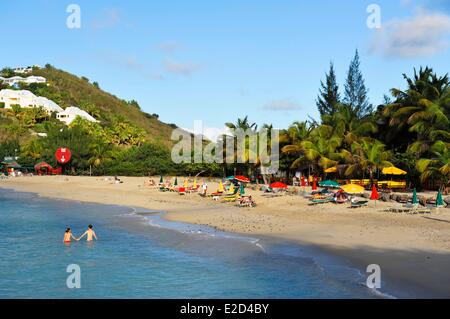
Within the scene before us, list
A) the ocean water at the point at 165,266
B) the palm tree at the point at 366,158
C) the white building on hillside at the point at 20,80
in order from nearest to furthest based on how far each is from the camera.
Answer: the ocean water at the point at 165,266 < the palm tree at the point at 366,158 < the white building on hillside at the point at 20,80

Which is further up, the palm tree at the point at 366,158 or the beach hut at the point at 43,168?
the palm tree at the point at 366,158

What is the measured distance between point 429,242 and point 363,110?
4038cm

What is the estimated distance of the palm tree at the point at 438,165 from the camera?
92.1ft

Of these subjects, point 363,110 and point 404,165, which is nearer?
point 404,165

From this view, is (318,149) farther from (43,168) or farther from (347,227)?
(43,168)

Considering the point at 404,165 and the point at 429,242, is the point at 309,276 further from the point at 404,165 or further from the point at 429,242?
the point at 404,165

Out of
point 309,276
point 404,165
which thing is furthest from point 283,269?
point 404,165

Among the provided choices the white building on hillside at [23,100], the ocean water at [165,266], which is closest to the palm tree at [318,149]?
the ocean water at [165,266]

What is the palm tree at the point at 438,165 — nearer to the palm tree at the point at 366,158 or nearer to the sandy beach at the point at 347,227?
the palm tree at the point at 366,158

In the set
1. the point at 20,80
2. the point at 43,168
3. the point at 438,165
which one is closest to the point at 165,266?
the point at 438,165

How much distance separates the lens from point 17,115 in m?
98.0

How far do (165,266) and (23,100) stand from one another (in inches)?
4094

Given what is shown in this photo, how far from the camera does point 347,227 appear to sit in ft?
66.8

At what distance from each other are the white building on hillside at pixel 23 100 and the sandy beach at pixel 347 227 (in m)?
77.9
